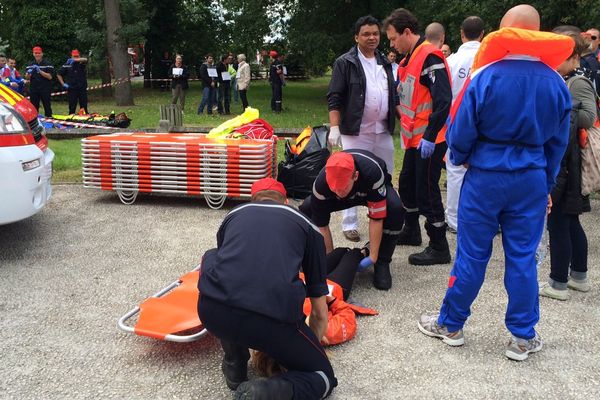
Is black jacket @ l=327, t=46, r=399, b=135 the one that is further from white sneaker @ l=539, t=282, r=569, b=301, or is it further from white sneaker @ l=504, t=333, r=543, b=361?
white sneaker @ l=504, t=333, r=543, b=361

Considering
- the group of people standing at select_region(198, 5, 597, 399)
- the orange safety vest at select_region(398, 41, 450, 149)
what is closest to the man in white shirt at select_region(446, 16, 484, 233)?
the orange safety vest at select_region(398, 41, 450, 149)

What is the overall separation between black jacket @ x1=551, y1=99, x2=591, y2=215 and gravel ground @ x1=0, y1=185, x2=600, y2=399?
2.41ft

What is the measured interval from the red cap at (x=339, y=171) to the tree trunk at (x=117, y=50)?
19413 mm

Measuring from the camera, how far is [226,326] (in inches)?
101

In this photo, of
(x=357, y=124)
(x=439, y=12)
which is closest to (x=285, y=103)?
(x=439, y=12)

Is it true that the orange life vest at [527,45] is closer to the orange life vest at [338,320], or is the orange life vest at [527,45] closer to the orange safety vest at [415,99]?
the orange safety vest at [415,99]

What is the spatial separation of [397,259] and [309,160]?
2.23 meters

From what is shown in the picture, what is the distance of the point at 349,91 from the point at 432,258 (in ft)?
5.53

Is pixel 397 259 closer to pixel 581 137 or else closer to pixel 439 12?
pixel 581 137

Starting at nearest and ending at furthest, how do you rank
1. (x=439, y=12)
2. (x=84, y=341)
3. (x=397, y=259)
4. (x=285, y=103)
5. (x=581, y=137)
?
(x=84, y=341) → (x=581, y=137) → (x=397, y=259) → (x=439, y=12) → (x=285, y=103)

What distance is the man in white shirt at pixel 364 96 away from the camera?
5.09 m

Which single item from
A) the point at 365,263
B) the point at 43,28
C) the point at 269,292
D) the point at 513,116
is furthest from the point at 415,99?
the point at 43,28

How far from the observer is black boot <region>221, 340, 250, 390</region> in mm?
2854

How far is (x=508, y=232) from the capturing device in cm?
321
